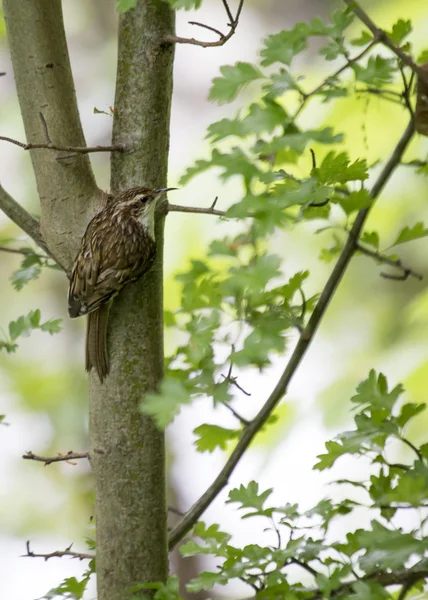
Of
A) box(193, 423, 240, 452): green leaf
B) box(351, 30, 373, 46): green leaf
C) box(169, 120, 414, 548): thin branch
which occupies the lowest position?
box(193, 423, 240, 452): green leaf

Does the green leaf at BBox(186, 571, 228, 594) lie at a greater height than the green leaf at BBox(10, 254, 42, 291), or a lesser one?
A: lesser

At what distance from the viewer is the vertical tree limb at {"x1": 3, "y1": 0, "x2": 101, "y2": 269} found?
3.97 feet

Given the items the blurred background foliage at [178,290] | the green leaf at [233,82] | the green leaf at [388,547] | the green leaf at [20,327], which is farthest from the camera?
the blurred background foliage at [178,290]

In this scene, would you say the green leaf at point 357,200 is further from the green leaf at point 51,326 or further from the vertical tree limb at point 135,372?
the green leaf at point 51,326

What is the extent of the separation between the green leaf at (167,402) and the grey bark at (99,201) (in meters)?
0.37

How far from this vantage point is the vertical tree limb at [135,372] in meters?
1.20

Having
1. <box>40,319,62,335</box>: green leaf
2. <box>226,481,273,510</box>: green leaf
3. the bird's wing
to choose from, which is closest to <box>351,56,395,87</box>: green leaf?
the bird's wing

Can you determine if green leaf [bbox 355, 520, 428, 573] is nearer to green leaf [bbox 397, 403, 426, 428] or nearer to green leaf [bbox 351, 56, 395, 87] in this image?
green leaf [bbox 397, 403, 426, 428]

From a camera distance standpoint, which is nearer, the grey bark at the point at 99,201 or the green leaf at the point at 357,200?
the green leaf at the point at 357,200

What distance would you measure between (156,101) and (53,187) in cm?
22

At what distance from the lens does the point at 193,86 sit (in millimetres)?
3496

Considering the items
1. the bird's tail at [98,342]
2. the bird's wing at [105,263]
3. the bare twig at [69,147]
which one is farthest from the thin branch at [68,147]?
the bird's tail at [98,342]

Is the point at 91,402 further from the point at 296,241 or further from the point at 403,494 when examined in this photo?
the point at 296,241

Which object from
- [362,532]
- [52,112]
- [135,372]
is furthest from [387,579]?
[52,112]
